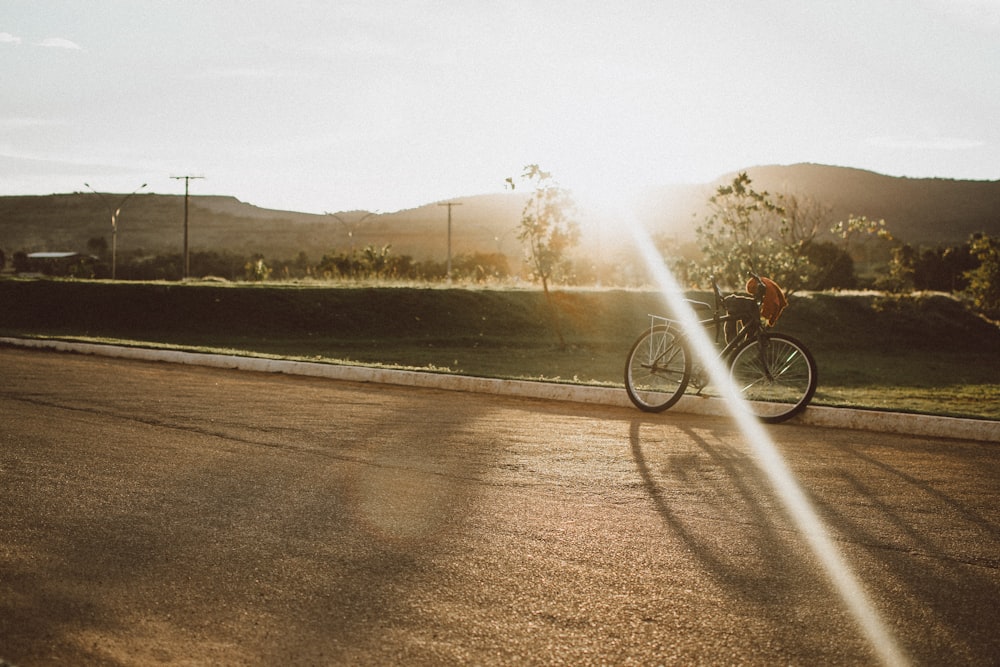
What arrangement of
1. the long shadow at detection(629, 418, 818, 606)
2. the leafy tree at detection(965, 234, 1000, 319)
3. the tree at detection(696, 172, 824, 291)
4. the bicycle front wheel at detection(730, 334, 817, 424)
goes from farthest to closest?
the leafy tree at detection(965, 234, 1000, 319) < the tree at detection(696, 172, 824, 291) < the bicycle front wheel at detection(730, 334, 817, 424) < the long shadow at detection(629, 418, 818, 606)

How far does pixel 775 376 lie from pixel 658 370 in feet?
3.95

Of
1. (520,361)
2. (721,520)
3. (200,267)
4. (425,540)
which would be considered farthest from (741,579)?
(200,267)

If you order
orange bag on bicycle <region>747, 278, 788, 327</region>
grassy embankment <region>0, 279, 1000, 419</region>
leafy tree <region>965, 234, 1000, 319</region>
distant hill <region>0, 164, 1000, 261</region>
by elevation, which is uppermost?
distant hill <region>0, 164, 1000, 261</region>

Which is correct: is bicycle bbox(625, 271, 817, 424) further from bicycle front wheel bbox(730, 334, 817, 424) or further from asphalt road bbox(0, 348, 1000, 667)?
asphalt road bbox(0, 348, 1000, 667)

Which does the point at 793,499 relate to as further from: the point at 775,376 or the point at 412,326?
the point at 412,326

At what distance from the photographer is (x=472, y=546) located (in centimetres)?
408

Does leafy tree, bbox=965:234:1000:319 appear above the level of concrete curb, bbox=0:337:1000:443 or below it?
above

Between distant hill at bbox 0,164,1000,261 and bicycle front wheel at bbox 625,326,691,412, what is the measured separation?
337 ft

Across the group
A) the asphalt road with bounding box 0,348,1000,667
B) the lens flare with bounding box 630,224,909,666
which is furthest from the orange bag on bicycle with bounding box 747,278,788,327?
the asphalt road with bounding box 0,348,1000,667

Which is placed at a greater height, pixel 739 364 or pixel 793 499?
pixel 739 364

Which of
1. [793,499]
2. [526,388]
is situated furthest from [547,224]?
[793,499]

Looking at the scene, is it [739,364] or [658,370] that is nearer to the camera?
[739,364]

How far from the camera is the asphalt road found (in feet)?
10.0

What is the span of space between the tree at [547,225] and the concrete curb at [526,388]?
1190 cm
